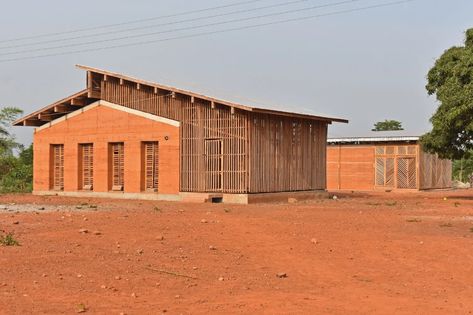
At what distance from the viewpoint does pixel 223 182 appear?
85.9 feet

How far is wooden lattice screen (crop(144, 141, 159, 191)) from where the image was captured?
28.6m

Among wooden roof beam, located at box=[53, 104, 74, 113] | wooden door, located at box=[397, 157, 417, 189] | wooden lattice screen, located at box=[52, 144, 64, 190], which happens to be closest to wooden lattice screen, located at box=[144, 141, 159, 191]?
wooden roof beam, located at box=[53, 104, 74, 113]

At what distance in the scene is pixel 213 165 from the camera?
86.9 feet

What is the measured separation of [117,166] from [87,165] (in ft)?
7.38

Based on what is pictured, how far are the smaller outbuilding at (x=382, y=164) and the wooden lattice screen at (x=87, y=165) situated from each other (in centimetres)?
1911

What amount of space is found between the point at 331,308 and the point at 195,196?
19.1m

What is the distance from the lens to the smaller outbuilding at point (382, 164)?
134ft

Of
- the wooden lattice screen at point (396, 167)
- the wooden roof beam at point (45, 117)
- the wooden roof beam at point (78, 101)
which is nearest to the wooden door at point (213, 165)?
the wooden roof beam at point (78, 101)

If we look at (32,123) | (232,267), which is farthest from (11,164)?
(232,267)

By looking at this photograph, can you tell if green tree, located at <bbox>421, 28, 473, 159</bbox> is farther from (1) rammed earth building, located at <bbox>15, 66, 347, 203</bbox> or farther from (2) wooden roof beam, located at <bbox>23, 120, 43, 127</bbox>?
(2) wooden roof beam, located at <bbox>23, 120, 43, 127</bbox>

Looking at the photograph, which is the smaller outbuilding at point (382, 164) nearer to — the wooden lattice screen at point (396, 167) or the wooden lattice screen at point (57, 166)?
the wooden lattice screen at point (396, 167)

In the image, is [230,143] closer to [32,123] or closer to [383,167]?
[32,123]

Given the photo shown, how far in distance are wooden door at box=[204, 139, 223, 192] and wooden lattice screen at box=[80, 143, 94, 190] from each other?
761 centimetres

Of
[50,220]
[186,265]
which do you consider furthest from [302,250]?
[50,220]
